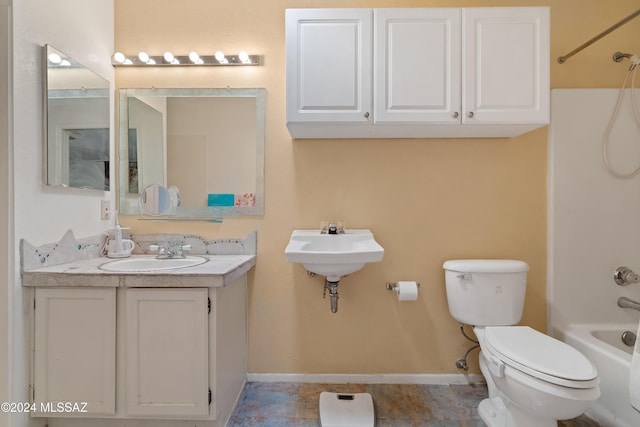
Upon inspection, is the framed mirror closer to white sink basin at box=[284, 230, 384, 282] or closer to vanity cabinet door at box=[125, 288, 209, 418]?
white sink basin at box=[284, 230, 384, 282]

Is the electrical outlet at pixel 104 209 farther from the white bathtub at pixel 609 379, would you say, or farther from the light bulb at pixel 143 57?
the white bathtub at pixel 609 379

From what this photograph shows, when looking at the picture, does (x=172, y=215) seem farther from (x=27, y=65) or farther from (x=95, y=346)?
(x=27, y=65)

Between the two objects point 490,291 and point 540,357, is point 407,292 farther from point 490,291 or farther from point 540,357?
point 540,357

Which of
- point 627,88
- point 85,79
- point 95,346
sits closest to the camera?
point 95,346

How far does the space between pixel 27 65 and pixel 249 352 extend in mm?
1841

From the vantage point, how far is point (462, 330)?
1.90 metres

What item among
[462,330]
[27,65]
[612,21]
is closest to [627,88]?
[612,21]

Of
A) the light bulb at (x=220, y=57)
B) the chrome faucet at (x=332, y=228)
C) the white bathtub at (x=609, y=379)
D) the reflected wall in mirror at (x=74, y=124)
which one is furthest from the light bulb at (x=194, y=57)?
the white bathtub at (x=609, y=379)

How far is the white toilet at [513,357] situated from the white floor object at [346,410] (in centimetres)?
57

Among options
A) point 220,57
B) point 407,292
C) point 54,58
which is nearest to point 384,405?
point 407,292

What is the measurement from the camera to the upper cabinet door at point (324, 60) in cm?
160

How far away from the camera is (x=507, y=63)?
1.59 meters

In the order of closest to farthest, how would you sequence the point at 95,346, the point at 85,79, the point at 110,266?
the point at 95,346 → the point at 110,266 → the point at 85,79

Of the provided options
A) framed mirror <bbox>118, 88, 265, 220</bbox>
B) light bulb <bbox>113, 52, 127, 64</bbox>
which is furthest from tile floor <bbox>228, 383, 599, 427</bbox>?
light bulb <bbox>113, 52, 127, 64</bbox>
